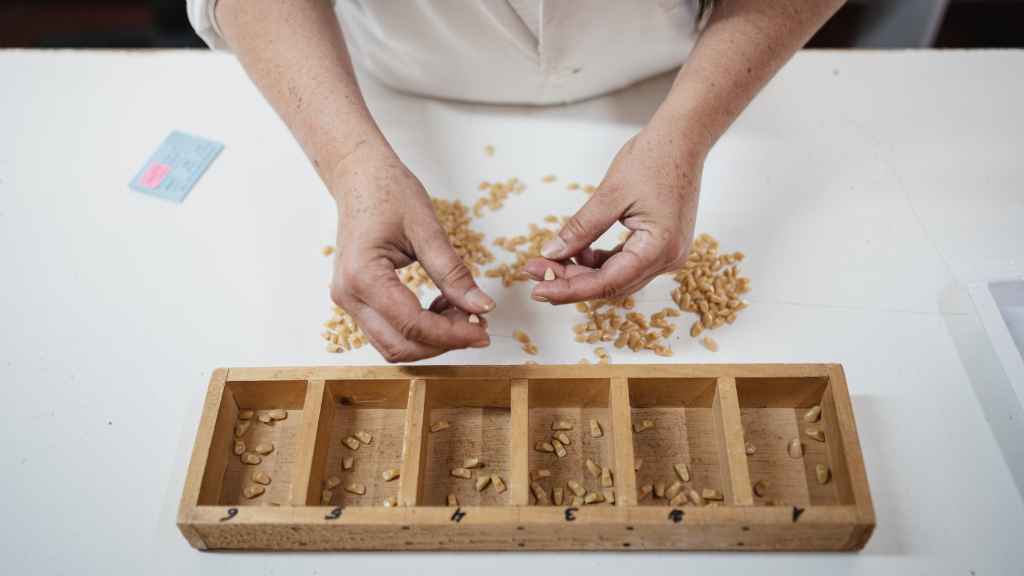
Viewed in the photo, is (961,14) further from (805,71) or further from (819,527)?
(819,527)

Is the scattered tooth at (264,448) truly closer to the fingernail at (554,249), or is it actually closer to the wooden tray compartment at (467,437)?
the wooden tray compartment at (467,437)

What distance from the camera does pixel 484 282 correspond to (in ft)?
4.19

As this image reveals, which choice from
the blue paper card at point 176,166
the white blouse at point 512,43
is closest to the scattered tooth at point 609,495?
the white blouse at point 512,43

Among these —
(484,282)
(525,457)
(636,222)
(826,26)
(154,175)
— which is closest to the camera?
(525,457)

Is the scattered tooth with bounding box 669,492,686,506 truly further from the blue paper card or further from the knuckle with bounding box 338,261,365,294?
the blue paper card

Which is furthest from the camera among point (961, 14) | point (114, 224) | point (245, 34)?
point (961, 14)

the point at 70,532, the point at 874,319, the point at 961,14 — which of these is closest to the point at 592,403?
the point at 874,319

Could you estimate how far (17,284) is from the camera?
4.26ft

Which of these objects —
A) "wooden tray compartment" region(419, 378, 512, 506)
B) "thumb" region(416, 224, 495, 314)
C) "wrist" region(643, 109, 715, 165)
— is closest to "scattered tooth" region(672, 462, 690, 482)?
"wooden tray compartment" region(419, 378, 512, 506)

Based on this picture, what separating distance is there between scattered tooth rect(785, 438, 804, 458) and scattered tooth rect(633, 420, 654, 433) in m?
0.19

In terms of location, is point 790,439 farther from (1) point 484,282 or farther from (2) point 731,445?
(1) point 484,282

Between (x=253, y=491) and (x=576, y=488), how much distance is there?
448 millimetres

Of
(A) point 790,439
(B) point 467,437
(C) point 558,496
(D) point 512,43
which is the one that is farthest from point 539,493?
(D) point 512,43

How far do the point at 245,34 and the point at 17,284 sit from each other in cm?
58
